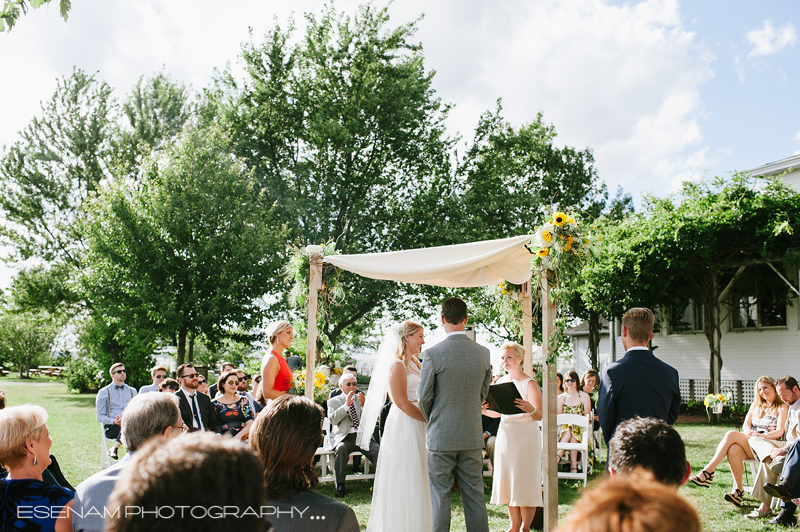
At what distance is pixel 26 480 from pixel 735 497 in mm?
7655

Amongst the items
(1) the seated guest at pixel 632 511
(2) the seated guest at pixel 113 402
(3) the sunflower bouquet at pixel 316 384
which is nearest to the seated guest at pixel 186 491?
(1) the seated guest at pixel 632 511

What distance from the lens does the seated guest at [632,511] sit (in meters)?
0.97

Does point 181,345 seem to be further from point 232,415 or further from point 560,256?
point 560,256

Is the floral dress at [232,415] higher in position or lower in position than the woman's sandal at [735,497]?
higher

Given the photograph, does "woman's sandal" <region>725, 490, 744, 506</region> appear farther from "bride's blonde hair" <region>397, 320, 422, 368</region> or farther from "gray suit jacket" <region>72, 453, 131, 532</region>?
"gray suit jacket" <region>72, 453, 131, 532</region>

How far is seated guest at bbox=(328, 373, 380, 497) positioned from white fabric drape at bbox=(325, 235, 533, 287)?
299 cm

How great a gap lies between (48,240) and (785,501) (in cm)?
3104

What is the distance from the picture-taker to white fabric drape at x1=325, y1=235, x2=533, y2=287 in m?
6.29

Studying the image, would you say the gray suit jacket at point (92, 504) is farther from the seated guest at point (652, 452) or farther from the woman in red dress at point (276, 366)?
the woman in red dress at point (276, 366)

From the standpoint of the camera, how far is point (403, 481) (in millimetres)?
5391

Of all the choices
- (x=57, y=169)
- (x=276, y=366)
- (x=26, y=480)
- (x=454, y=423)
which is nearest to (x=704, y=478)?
(x=454, y=423)

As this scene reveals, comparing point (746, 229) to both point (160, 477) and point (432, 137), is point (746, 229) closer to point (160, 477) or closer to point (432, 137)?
point (432, 137)

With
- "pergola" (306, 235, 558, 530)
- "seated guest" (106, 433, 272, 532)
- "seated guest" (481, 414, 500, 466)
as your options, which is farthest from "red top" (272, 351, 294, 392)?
"seated guest" (106, 433, 272, 532)

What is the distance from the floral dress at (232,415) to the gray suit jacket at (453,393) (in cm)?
345
